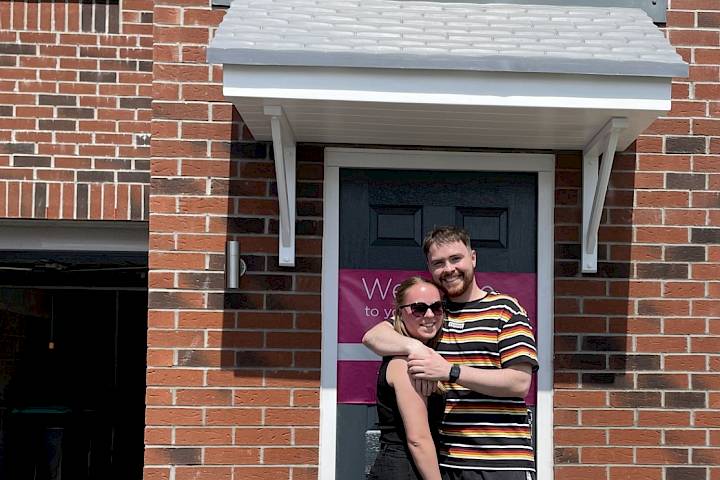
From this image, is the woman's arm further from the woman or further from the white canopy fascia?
the white canopy fascia

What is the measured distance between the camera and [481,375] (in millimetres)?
3697

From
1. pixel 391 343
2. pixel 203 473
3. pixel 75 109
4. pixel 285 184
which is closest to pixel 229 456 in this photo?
pixel 203 473

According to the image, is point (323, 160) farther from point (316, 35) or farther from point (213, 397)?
point (213, 397)

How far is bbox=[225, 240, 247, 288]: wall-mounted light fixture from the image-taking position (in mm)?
4816

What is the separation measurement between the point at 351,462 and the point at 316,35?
6.49ft

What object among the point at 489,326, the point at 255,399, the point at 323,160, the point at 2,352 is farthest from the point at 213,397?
the point at 2,352

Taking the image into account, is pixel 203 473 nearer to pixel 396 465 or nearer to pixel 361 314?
pixel 361 314

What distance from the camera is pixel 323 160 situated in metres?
4.97

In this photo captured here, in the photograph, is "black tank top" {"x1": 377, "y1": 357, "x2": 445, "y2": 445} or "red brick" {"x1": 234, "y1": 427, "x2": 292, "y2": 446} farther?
"red brick" {"x1": 234, "y1": 427, "x2": 292, "y2": 446}

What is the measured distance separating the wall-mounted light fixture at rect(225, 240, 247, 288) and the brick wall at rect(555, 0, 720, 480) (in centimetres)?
151

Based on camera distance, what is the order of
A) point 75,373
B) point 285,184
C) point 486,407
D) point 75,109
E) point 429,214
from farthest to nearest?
point 75,373 → point 75,109 → point 429,214 → point 285,184 → point 486,407

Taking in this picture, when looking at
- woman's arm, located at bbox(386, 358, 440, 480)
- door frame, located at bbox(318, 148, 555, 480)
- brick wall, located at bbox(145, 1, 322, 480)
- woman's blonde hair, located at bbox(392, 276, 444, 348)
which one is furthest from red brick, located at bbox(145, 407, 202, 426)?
woman's arm, located at bbox(386, 358, 440, 480)

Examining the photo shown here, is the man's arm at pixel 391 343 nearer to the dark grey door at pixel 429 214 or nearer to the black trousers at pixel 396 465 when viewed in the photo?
the black trousers at pixel 396 465

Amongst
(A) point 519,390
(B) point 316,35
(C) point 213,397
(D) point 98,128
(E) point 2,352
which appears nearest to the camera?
(A) point 519,390
